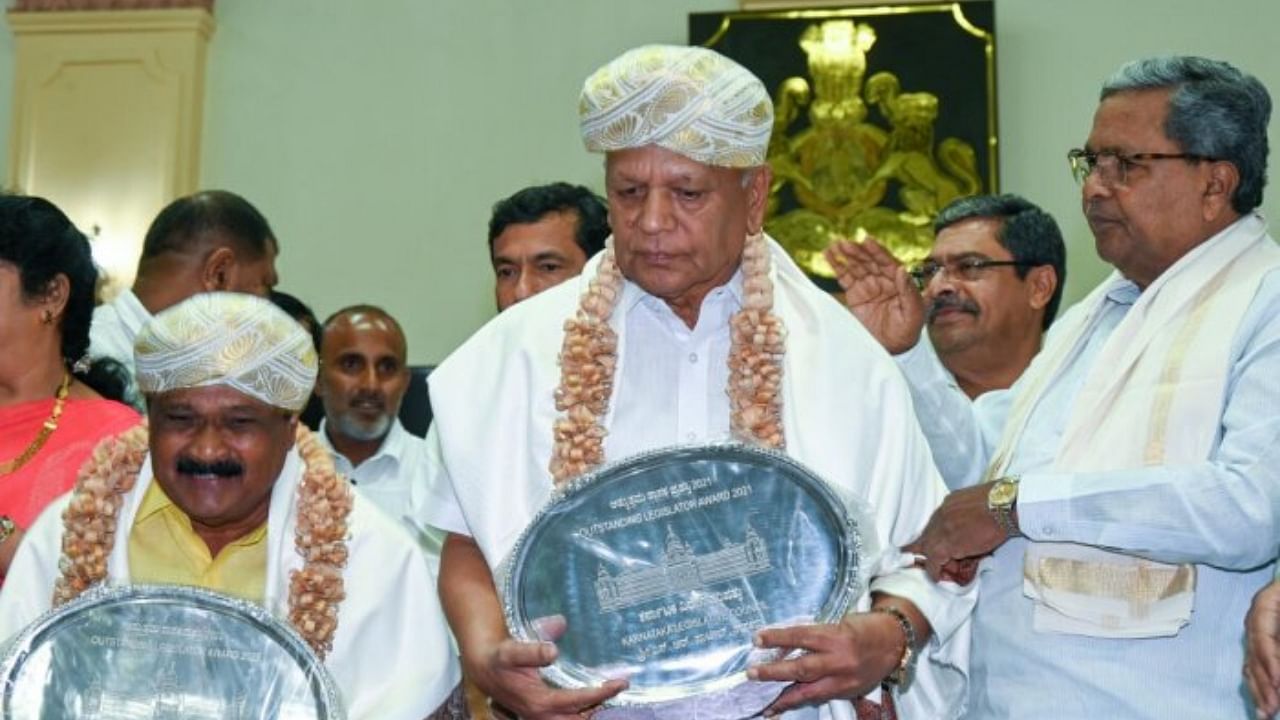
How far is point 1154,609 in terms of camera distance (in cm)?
340

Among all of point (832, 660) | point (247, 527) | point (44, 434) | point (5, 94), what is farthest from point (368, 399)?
point (832, 660)

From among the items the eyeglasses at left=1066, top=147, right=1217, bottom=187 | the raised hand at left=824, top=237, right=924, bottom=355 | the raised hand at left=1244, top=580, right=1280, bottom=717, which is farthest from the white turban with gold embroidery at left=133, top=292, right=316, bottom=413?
the raised hand at left=1244, top=580, right=1280, bottom=717

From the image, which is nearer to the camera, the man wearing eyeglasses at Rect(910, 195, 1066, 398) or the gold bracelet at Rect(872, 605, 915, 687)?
the gold bracelet at Rect(872, 605, 915, 687)

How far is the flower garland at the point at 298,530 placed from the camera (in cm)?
348

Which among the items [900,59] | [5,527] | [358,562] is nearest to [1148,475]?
[358,562]

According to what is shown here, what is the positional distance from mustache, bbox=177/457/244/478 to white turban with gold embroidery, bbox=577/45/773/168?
905 millimetres

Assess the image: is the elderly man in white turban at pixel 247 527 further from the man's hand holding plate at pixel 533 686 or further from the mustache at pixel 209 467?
the man's hand holding plate at pixel 533 686

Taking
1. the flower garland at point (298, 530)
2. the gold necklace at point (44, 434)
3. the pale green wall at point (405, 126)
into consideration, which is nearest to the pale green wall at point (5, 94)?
the pale green wall at point (405, 126)

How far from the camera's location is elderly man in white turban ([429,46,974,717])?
3.24 metres

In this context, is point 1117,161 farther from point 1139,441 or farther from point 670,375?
point 670,375

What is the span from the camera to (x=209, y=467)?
3.51 m

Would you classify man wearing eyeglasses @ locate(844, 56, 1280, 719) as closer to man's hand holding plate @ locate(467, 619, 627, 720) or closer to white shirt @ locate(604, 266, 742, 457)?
white shirt @ locate(604, 266, 742, 457)

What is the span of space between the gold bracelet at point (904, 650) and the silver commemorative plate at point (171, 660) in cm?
88

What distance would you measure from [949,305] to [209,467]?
2.63m
